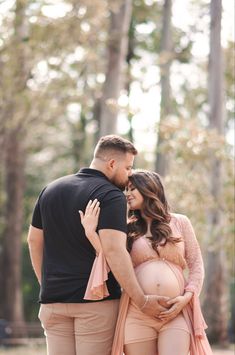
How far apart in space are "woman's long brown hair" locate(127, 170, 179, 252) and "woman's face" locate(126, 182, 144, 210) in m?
0.02

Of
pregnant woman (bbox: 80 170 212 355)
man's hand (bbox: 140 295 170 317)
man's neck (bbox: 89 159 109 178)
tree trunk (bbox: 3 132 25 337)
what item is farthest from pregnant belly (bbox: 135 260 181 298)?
tree trunk (bbox: 3 132 25 337)

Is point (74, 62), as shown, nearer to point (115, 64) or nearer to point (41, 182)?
point (115, 64)

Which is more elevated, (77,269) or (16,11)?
(16,11)

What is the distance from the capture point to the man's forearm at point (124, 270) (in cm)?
609

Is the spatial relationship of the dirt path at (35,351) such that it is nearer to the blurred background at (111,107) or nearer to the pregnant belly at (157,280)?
the blurred background at (111,107)

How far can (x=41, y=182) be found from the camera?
37.1 m

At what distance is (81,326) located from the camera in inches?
245

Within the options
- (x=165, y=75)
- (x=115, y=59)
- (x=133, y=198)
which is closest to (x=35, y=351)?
(x=115, y=59)

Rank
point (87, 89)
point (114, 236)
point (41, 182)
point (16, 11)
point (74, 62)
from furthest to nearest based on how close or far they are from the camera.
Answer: point (41, 182), point (87, 89), point (74, 62), point (16, 11), point (114, 236)

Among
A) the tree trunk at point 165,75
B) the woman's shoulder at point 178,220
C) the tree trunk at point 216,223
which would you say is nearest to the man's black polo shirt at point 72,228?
the woman's shoulder at point 178,220

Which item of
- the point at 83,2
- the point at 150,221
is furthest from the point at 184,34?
the point at 150,221

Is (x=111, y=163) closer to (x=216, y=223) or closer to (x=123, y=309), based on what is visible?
(x=123, y=309)

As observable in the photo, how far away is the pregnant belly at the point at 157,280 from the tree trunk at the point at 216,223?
14.1 meters

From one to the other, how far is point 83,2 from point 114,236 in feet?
48.5
